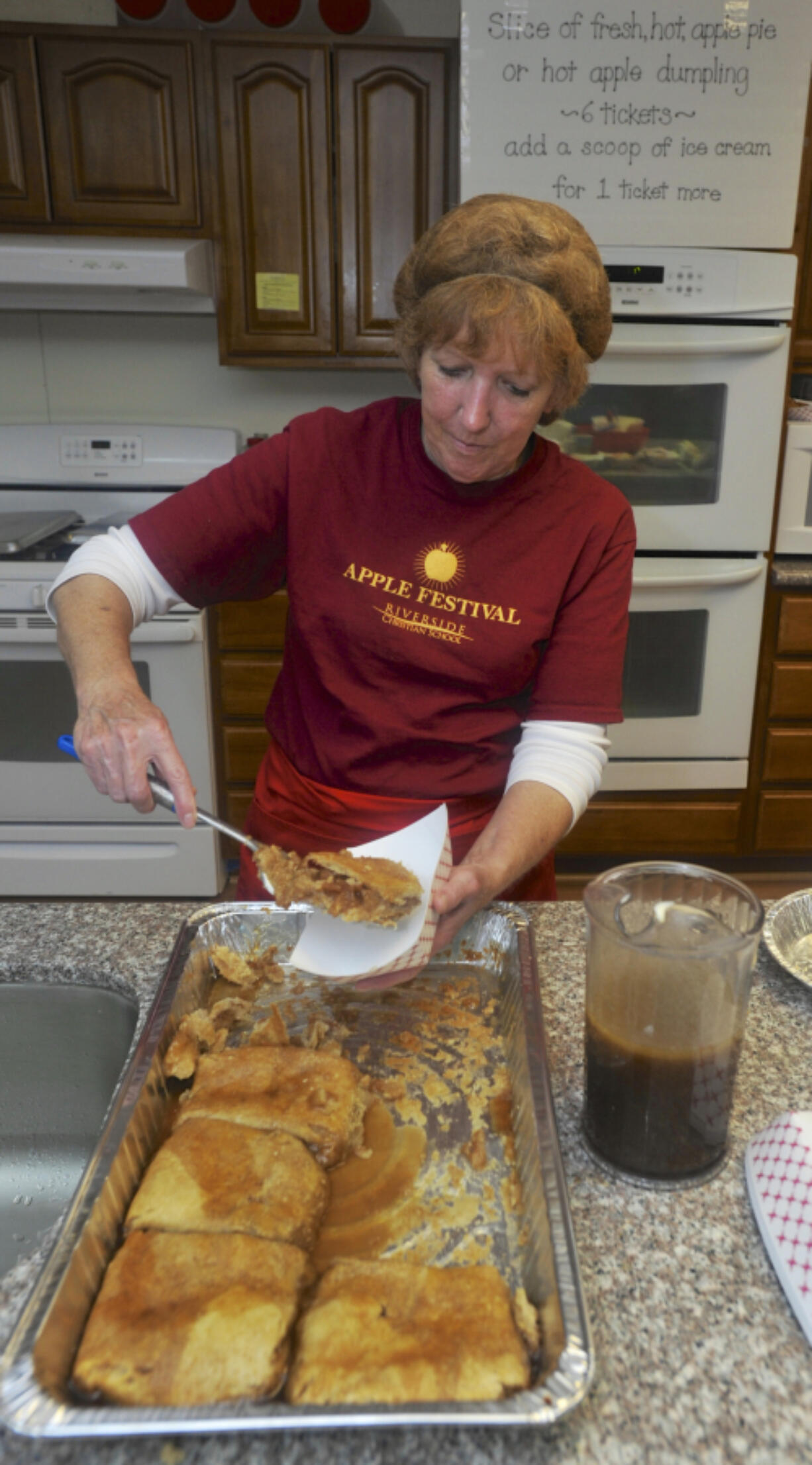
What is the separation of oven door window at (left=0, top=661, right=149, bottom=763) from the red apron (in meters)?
1.30

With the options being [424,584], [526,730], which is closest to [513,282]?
[424,584]

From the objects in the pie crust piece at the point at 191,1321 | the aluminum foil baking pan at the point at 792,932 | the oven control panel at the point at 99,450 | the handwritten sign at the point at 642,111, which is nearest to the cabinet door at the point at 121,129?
the oven control panel at the point at 99,450

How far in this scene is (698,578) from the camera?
2.40 metres

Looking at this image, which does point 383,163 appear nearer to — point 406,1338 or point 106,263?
point 106,263

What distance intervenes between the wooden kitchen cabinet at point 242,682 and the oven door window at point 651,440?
866 mm

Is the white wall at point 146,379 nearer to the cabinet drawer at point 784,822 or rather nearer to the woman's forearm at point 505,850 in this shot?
the cabinet drawer at point 784,822

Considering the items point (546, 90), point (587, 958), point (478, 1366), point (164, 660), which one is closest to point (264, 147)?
point (546, 90)

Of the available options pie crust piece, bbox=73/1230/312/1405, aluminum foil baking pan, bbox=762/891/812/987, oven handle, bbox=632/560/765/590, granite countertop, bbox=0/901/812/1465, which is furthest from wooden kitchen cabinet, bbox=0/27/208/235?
pie crust piece, bbox=73/1230/312/1405

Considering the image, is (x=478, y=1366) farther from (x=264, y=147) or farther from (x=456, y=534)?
(x=264, y=147)

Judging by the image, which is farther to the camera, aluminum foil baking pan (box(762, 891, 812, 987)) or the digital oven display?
the digital oven display

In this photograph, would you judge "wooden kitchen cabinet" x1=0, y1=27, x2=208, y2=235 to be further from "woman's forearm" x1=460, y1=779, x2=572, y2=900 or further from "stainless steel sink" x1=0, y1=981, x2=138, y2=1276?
"stainless steel sink" x1=0, y1=981, x2=138, y2=1276

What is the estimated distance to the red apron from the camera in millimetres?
1190

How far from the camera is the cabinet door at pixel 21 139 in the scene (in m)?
2.30

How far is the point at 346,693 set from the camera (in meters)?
1.20
